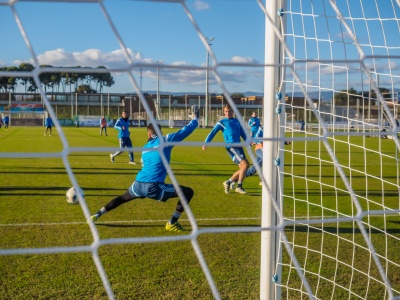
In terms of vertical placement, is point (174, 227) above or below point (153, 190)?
below

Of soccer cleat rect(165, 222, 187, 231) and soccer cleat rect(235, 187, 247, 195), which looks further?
soccer cleat rect(235, 187, 247, 195)

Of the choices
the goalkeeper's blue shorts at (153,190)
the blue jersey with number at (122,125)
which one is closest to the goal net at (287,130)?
the goalkeeper's blue shorts at (153,190)

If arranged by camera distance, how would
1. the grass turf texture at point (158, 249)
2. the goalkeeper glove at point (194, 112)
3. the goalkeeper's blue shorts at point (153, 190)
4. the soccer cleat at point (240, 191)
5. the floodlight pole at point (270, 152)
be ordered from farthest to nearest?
the soccer cleat at point (240, 191) < the goalkeeper's blue shorts at point (153, 190) < the goalkeeper glove at point (194, 112) < the grass turf texture at point (158, 249) < the floodlight pole at point (270, 152)

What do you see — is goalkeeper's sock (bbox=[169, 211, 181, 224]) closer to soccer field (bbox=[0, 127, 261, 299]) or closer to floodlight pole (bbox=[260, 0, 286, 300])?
soccer field (bbox=[0, 127, 261, 299])

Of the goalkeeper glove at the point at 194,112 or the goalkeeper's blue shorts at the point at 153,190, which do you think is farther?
the goalkeeper's blue shorts at the point at 153,190

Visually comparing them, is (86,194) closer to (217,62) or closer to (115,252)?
(115,252)

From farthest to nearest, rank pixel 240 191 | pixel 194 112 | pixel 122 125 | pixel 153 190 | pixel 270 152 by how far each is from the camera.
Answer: pixel 122 125 → pixel 240 191 → pixel 153 190 → pixel 194 112 → pixel 270 152

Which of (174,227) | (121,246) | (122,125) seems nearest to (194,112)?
(174,227)

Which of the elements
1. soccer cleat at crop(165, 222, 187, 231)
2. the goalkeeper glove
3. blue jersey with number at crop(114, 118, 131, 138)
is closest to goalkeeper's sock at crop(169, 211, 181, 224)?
soccer cleat at crop(165, 222, 187, 231)

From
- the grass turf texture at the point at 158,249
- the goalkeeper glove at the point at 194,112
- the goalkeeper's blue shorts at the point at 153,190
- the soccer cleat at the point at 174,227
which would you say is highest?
the goalkeeper glove at the point at 194,112

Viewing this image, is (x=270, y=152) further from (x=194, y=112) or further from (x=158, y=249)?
(x=194, y=112)

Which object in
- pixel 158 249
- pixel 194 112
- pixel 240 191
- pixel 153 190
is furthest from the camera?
pixel 240 191

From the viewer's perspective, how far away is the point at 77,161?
1395 centimetres

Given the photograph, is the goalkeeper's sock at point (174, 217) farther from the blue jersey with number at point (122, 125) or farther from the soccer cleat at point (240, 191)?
the blue jersey with number at point (122, 125)
